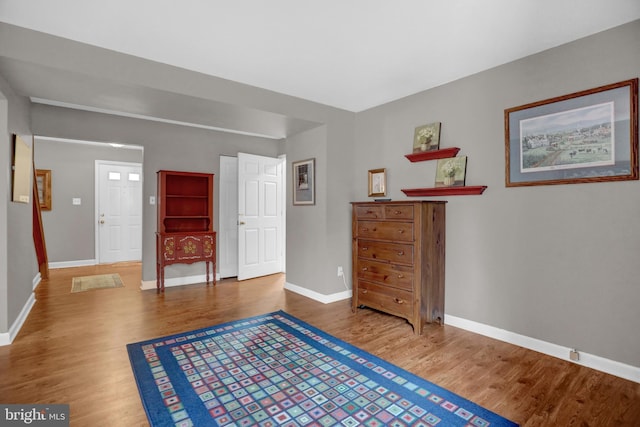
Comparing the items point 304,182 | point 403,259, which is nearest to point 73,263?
point 304,182

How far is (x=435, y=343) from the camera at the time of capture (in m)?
2.80

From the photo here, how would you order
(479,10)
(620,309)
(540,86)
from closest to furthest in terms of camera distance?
(479,10) → (620,309) → (540,86)

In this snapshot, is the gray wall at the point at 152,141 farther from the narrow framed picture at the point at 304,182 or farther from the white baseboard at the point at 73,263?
the white baseboard at the point at 73,263

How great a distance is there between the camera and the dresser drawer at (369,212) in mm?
3328

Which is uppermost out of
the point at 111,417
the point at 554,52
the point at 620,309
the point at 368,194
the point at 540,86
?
the point at 554,52

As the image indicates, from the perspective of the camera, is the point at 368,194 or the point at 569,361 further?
the point at 368,194

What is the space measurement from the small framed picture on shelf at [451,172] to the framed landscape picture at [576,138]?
1.27ft

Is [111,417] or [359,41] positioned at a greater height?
[359,41]

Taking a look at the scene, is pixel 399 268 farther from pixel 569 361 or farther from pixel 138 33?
pixel 138 33

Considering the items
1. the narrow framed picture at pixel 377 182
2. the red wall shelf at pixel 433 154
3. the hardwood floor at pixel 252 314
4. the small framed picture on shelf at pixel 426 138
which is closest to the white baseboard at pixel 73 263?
the hardwood floor at pixel 252 314

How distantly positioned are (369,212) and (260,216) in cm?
245

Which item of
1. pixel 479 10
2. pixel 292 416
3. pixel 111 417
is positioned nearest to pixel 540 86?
pixel 479 10

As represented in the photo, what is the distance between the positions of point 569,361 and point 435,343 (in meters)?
0.94

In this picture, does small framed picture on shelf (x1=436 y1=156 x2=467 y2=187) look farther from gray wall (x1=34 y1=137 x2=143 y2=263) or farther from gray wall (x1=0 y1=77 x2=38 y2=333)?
gray wall (x1=34 y1=137 x2=143 y2=263)
